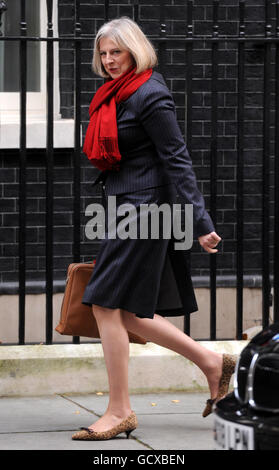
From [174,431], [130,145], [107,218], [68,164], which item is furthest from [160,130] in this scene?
[68,164]

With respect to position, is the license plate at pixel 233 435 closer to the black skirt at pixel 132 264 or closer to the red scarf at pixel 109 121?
the black skirt at pixel 132 264

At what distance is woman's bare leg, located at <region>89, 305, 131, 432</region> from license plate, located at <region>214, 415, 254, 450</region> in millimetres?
1202

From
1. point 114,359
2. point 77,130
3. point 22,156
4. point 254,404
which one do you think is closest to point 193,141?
point 77,130

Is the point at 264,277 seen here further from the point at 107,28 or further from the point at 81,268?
the point at 107,28

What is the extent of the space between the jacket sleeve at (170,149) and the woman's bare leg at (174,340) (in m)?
0.50

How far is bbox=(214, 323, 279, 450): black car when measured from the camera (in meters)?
3.43

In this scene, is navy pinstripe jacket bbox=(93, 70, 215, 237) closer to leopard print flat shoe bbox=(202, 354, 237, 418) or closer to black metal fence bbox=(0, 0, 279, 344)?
leopard print flat shoe bbox=(202, 354, 237, 418)

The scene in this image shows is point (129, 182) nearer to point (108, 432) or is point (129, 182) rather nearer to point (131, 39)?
point (131, 39)

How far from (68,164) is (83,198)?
0.29 metres

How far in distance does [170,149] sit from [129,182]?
0.83 feet

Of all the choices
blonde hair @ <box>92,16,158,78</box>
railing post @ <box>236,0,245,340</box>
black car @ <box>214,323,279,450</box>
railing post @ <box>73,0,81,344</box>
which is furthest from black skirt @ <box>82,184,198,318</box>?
railing post @ <box>236,0,245,340</box>

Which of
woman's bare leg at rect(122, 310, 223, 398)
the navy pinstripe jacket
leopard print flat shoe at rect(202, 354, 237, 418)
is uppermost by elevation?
the navy pinstripe jacket

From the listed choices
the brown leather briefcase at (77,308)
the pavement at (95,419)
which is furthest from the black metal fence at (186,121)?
the brown leather briefcase at (77,308)

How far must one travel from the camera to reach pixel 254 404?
3541mm
